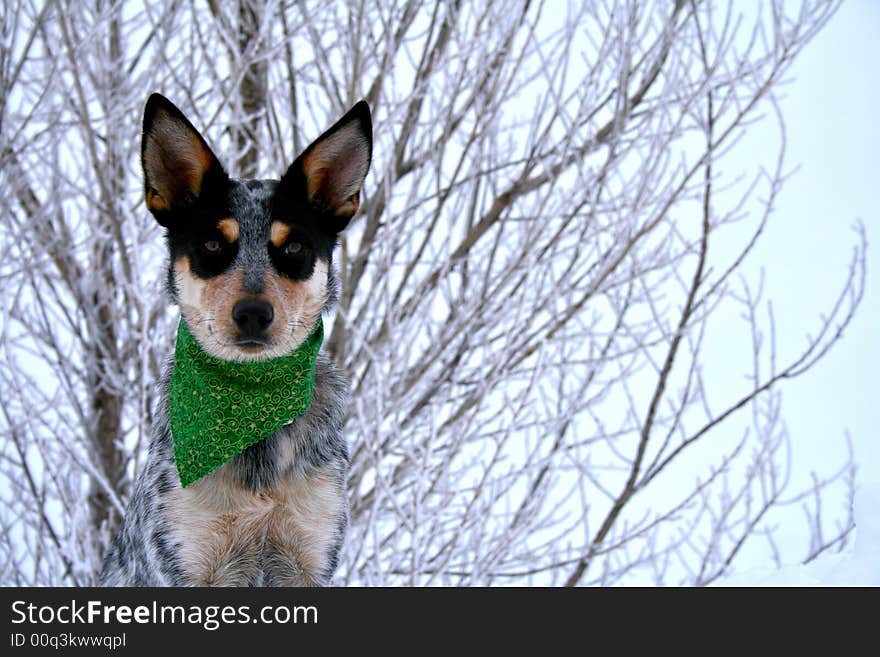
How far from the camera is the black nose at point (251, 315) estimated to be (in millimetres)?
2242

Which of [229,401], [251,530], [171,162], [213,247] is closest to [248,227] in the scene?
[213,247]

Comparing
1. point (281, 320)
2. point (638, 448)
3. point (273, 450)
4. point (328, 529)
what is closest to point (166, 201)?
point (281, 320)

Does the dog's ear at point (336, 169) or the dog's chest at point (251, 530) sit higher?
the dog's ear at point (336, 169)

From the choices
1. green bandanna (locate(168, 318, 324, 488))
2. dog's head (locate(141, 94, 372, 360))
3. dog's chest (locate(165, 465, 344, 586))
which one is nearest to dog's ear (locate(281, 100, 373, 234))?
dog's head (locate(141, 94, 372, 360))

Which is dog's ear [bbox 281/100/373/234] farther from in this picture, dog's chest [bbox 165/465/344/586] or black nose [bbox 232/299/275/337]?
dog's chest [bbox 165/465/344/586]

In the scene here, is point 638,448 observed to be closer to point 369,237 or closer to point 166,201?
point 369,237

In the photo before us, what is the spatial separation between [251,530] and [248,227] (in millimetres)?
768

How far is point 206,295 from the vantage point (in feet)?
7.72

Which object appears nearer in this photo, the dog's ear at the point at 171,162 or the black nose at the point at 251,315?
the black nose at the point at 251,315

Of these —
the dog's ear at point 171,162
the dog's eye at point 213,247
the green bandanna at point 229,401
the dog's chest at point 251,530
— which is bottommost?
the dog's chest at point 251,530

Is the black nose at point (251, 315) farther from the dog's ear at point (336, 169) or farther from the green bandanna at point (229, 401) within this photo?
the dog's ear at point (336, 169)

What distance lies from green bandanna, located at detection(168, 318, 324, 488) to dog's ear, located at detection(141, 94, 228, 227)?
13.6 inches

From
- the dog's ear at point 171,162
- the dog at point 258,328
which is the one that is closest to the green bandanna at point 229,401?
the dog at point 258,328

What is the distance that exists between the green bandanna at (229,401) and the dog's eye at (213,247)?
10.3 inches
